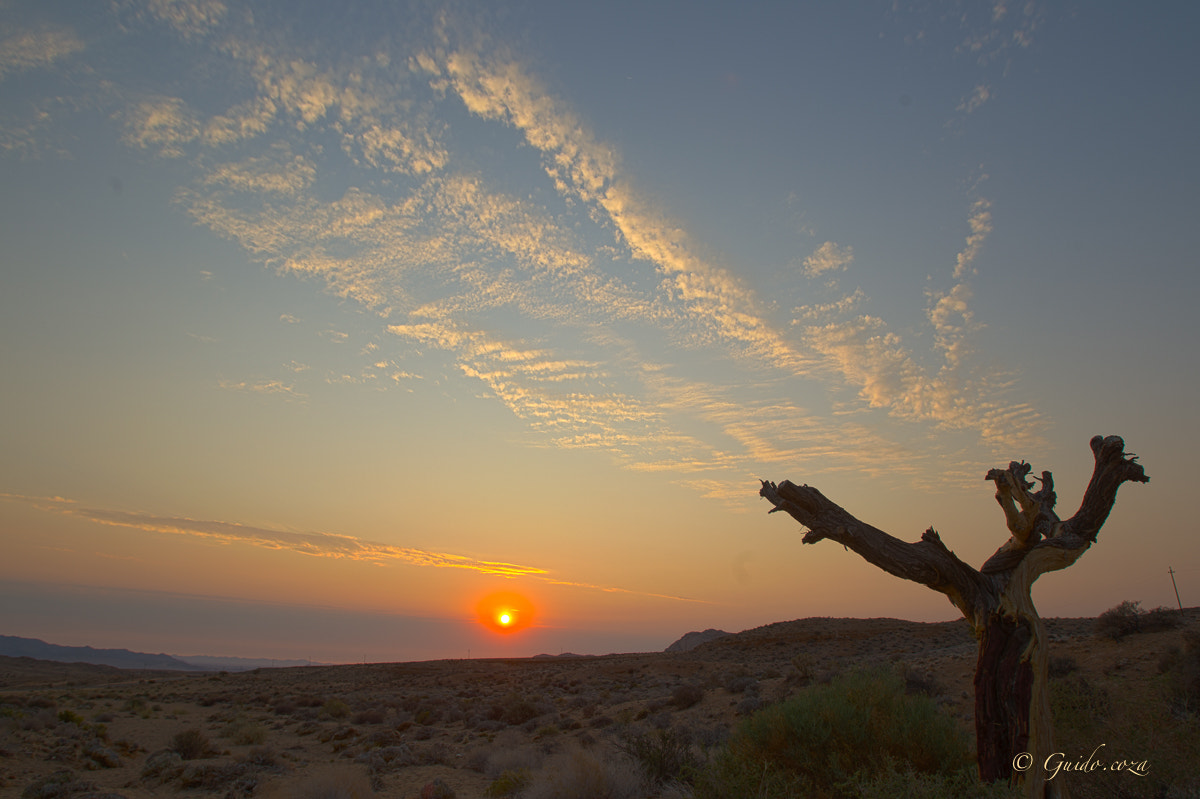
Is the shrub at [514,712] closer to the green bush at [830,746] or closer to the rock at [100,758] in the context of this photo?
the rock at [100,758]

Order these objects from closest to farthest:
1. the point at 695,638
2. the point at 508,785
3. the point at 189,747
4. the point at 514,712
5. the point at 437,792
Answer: the point at 437,792
the point at 508,785
the point at 189,747
the point at 514,712
the point at 695,638

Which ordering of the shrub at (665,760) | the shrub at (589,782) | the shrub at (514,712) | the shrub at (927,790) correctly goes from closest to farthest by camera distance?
the shrub at (927,790) → the shrub at (589,782) → the shrub at (665,760) → the shrub at (514,712)

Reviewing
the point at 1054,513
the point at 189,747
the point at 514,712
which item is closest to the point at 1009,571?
the point at 1054,513

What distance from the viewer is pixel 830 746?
30.5ft

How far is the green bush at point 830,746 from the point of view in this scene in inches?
340

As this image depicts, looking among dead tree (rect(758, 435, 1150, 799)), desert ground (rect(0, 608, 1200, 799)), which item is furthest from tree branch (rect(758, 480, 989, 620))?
desert ground (rect(0, 608, 1200, 799))

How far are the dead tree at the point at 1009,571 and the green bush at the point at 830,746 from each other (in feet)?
4.71

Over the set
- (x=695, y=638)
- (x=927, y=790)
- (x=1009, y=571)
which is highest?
(x=1009, y=571)

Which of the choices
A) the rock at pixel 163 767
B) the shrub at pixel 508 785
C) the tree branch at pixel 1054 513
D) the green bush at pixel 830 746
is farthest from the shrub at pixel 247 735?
the tree branch at pixel 1054 513

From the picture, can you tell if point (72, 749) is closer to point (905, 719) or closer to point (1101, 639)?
→ point (905, 719)

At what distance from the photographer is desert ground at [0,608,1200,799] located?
15898mm

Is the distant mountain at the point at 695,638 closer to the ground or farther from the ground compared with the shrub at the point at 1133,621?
closer to the ground

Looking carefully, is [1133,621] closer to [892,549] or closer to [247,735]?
[892,549]

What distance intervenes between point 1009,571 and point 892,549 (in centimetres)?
174
